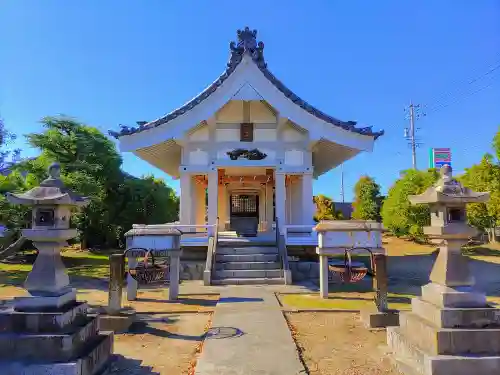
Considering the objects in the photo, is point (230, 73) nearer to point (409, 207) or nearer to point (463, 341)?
point (463, 341)

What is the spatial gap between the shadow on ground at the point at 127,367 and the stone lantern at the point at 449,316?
3314 mm

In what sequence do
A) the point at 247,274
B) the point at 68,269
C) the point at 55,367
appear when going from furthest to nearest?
the point at 68,269
the point at 247,274
the point at 55,367

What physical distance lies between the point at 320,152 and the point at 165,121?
701 centimetres

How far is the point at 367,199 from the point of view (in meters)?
37.6

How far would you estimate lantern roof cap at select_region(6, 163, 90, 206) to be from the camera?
4352mm

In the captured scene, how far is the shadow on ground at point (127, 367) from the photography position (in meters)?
4.48

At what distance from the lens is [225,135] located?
13.7 metres

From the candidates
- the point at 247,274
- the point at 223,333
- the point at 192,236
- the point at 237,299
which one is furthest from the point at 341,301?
the point at 192,236

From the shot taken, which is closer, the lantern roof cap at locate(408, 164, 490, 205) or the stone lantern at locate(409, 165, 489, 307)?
the stone lantern at locate(409, 165, 489, 307)

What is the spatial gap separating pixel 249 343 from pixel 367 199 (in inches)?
1374

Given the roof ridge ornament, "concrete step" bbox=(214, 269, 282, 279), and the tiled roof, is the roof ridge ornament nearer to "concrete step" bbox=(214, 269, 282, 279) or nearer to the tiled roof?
the tiled roof

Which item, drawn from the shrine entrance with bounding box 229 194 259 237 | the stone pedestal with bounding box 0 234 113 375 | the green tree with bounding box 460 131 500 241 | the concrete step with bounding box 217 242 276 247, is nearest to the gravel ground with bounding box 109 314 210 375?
the stone pedestal with bounding box 0 234 113 375

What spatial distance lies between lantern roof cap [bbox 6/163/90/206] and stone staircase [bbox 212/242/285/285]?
6.49 m

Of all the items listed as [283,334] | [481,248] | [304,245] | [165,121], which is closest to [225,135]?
[165,121]
